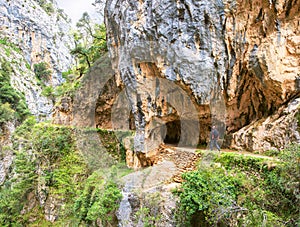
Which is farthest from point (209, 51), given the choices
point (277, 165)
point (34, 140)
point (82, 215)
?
point (34, 140)

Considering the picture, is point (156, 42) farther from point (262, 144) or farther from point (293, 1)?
point (262, 144)

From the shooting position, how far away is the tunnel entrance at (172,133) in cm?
1074

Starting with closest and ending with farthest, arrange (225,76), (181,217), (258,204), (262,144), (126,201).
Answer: (258,204), (181,217), (126,201), (262,144), (225,76)

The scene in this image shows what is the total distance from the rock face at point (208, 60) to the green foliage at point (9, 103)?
16832 mm

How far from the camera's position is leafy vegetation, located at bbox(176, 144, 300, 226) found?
409 cm

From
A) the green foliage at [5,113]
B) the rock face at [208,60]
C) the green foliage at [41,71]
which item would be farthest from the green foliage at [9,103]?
the rock face at [208,60]

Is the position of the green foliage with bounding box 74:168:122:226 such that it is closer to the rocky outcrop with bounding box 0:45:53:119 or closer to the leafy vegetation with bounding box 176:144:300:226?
the leafy vegetation with bounding box 176:144:300:226

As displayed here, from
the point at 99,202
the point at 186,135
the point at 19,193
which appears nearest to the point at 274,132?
the point at 186,135

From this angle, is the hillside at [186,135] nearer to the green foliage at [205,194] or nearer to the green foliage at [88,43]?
the green foliage at [205,194]

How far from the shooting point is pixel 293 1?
21.6 feet

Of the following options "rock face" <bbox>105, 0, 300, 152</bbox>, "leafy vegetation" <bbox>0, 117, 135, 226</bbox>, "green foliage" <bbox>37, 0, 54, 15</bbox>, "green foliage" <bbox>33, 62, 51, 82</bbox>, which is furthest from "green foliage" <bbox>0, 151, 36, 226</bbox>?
"green foliage" <bbox>37, 0, 54, 15</bbox>

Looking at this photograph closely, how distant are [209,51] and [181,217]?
5874mm

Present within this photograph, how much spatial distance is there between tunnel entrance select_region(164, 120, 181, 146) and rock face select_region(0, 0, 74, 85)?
105 ft

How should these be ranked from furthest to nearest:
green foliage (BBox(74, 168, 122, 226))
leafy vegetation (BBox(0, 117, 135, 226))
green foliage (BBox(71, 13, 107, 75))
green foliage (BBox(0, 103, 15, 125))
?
green foliage (BBox(0, 103, 15, 125)), green foliage (BBox(71, 13, 107, 75)), leafy vegetation (BBox(0, 117, 135, 226)), green foliage (BBox(74, 168, 122, 226))
